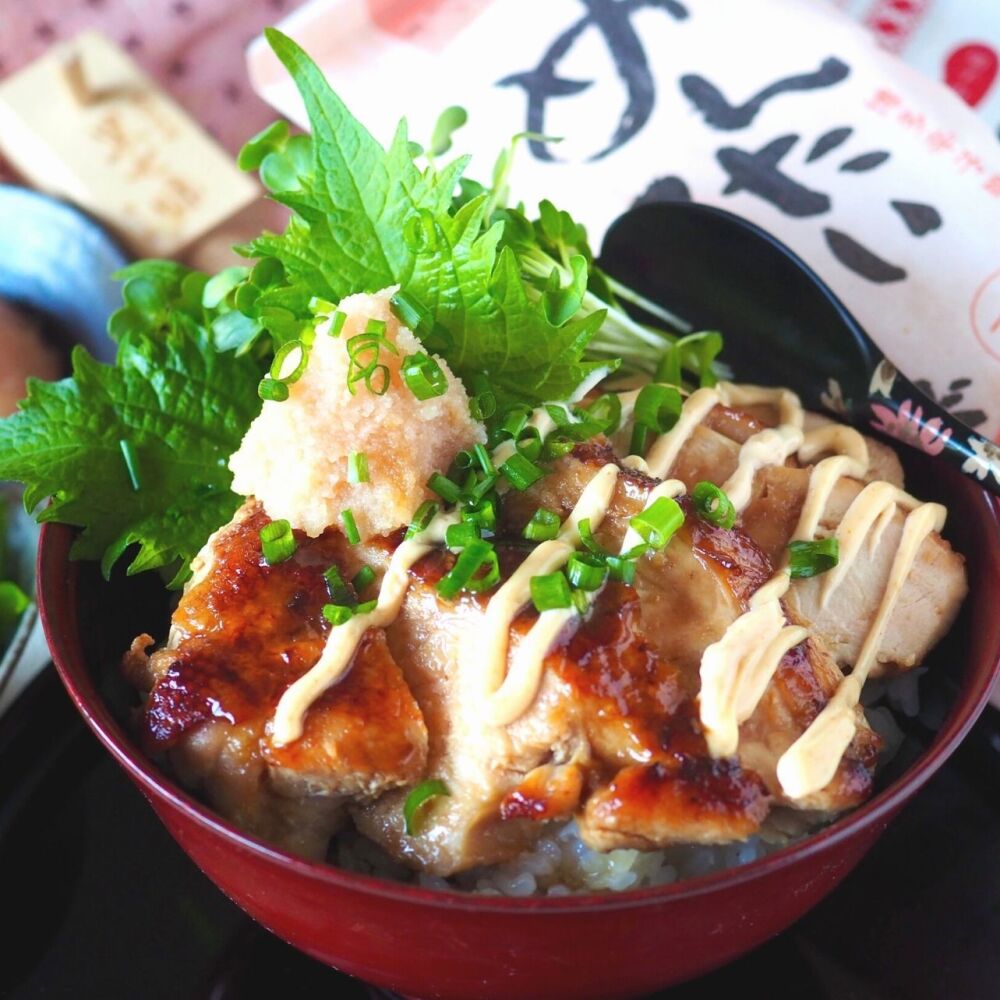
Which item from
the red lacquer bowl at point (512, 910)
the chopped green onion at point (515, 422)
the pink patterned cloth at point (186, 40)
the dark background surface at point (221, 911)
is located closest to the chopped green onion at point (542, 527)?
the chopped green onion at point (515, 422)

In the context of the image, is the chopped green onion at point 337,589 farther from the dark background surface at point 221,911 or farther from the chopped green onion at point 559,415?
the dark background surface at point 221,911

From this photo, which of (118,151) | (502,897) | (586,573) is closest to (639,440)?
(586,573)

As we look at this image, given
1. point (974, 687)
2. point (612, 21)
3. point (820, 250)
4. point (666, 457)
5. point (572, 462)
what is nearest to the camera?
point (974, 687)

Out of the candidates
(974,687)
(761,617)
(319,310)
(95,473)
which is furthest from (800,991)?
(95,473)

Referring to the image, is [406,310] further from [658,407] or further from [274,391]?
[658,407]

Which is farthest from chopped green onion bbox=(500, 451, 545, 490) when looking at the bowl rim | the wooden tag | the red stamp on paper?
the wooden tag

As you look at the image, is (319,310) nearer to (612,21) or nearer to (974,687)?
(974,687)
